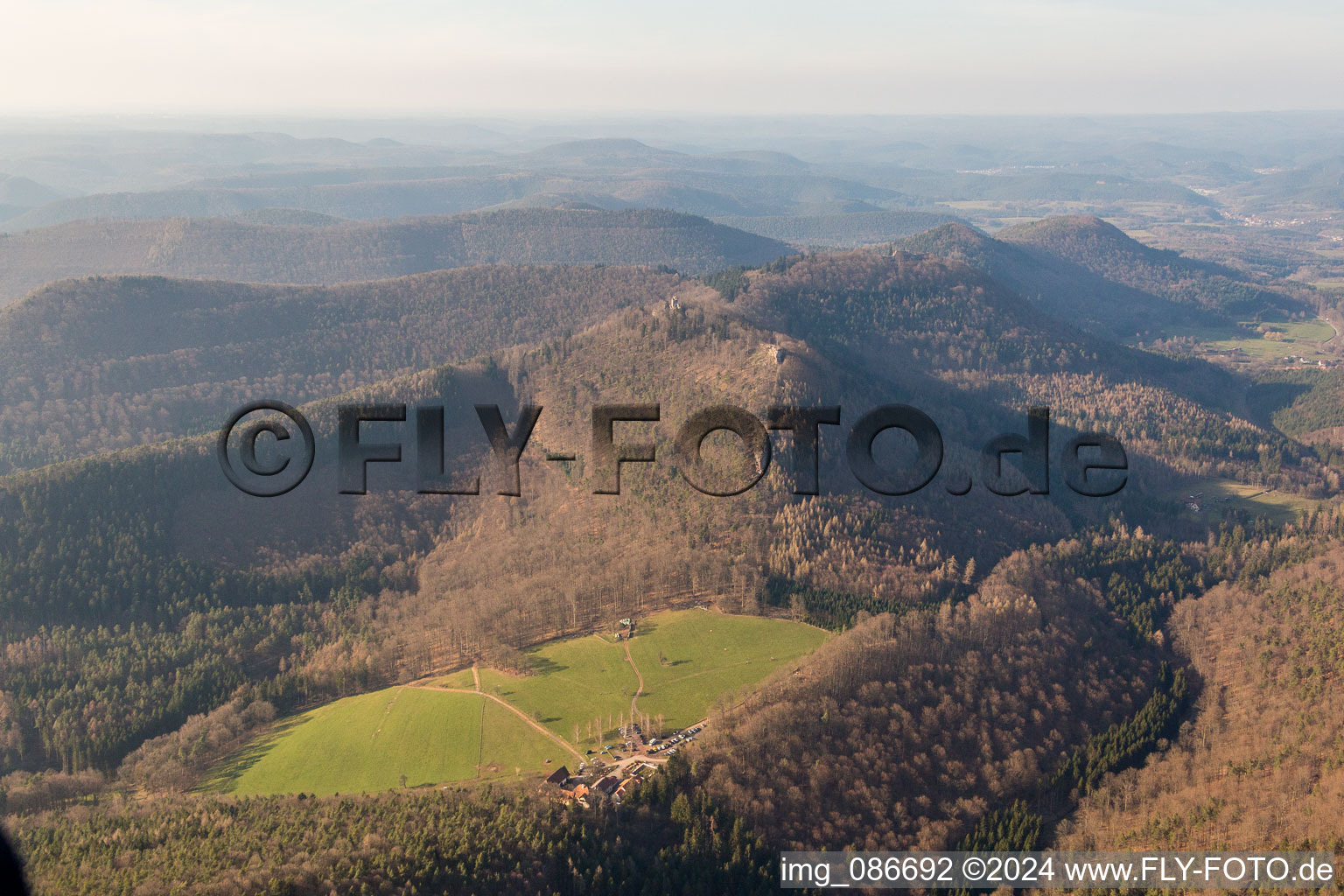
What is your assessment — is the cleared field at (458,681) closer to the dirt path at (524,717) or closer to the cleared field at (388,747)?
the dirt path at (524,717)

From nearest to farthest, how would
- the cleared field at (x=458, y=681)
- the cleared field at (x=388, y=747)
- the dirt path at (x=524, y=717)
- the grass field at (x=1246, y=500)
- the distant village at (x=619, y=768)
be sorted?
the distant village at (x=619, y=768), the dirt path at (x=524, y=717), the cleared field at (x=388, y=747), the cleared field at (x=458, y=681), the grass field at (x=1246, y=500)

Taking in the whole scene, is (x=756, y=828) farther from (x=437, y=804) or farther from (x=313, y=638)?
(x=313, y=638)

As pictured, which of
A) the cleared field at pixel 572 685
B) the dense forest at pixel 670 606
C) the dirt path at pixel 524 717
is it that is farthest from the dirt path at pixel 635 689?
the dense forest at pixel 670 606

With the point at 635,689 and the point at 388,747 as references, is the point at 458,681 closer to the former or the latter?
the point at 388,747

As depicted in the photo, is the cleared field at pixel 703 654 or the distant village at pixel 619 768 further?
the cleared field at pixel 703 654

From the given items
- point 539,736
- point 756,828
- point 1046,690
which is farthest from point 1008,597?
point 539,736

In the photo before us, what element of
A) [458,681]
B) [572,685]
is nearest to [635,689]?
[572,685]
